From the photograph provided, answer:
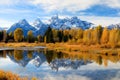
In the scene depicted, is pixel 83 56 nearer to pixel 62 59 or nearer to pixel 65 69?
pixel 62 59

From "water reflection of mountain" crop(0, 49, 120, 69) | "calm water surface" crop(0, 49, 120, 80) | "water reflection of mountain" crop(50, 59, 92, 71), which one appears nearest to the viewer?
"calm water surface" crop(0, 49, 120, 80)

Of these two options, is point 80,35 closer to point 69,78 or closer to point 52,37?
point 52,37

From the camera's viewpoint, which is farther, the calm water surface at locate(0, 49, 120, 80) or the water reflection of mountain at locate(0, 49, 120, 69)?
the water reflection of mountain at locate(0, 49, 120, 69)

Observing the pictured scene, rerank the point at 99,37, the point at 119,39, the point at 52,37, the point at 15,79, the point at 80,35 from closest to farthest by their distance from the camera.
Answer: the point at 15,79 → the point at 119,39 → the point at 99,37 → the point at 52,37 → the point at 80,35

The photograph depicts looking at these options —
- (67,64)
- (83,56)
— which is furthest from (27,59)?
(83,56)

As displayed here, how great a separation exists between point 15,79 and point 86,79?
977 cm

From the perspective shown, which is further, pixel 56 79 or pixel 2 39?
pixel 2 39

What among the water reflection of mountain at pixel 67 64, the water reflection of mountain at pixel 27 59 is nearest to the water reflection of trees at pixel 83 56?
the water reflection of mountain at pixel 27 59

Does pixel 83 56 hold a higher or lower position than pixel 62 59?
lower

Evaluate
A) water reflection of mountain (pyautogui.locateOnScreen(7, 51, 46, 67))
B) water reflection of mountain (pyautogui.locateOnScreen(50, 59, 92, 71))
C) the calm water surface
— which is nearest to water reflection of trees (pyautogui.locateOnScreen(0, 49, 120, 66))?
water reflection of mountain (pyautogui.locateOnScreen(7, 51, 46, 67))

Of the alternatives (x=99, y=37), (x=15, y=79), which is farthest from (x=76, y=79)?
(x=99, y=37)

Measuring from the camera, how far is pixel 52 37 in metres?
142

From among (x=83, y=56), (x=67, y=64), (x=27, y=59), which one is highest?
(x=67, y=64)

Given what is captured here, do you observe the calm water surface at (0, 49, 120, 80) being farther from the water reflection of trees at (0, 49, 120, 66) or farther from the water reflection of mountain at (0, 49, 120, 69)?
the water reflection of trees at (0, 49, 120, 66)
